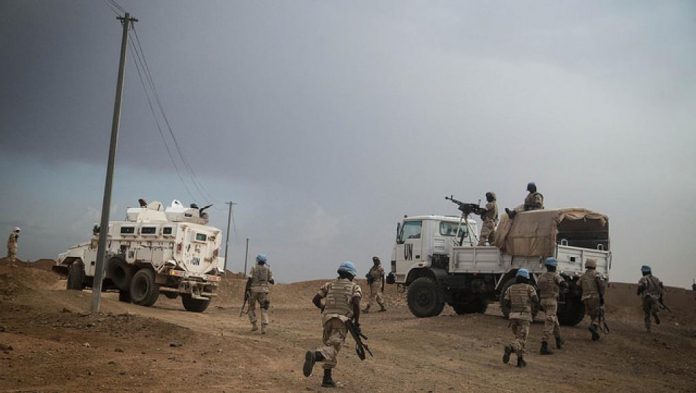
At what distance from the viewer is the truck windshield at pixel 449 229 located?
808 inches

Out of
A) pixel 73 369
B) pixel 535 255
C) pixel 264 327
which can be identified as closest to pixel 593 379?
pixel 535 255

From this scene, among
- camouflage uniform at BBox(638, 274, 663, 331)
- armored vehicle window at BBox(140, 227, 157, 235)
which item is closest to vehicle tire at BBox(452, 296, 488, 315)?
camouflage uniform at BBox(638, 274, 663, 331)

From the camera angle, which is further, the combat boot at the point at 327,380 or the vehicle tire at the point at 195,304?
the vehicle tire at the point at 195,304

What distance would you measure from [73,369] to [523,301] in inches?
304

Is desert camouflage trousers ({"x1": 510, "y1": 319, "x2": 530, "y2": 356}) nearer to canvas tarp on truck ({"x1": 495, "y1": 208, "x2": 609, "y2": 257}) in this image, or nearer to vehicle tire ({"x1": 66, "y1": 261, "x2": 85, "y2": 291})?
canvas tarp on truck ({"x1": 495, "y1": 208, "x2": 609, "y2": 257})

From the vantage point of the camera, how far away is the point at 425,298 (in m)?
19.9

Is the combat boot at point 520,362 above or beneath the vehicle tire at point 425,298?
beneath

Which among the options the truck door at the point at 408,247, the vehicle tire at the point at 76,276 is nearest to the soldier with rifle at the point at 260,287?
the truck door at the point at 408,247

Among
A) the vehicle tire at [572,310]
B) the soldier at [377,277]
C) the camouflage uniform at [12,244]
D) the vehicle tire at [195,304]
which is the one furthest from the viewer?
the camouflage uniform at [12,244]

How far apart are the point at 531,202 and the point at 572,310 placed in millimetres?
3079

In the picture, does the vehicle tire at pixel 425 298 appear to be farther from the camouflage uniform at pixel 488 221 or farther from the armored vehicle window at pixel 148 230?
the armored vehicle window at pixel 148 230

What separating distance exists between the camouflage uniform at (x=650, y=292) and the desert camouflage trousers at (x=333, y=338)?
12.4 m

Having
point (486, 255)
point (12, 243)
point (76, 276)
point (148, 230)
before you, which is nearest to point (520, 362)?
point (486, 255)

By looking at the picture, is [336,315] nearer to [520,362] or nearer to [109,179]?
[520,362]
